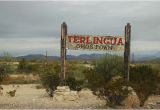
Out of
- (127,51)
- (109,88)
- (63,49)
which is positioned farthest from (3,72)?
(109,88)

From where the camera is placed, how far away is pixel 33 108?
58.0 ft

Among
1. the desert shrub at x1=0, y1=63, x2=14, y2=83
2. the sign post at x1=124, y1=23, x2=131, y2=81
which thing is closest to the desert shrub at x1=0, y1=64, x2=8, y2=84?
the desert shrub at x1=0, y1=63, x2=14, y2=83

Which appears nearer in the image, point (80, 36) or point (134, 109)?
point (134, 109)

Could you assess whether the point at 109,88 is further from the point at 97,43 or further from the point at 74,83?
the point at 74,83

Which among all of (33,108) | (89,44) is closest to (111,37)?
(89,44)

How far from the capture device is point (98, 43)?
2177cm

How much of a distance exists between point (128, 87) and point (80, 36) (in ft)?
12.9

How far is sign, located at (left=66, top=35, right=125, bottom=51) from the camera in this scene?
854 inches

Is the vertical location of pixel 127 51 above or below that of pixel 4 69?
above

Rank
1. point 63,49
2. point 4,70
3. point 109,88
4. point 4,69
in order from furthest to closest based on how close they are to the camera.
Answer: point 4,69
point 4,70
point 63,49
point 109,88

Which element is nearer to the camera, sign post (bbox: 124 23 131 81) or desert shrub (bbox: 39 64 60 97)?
sign post (bbox: 124 23 131 81)

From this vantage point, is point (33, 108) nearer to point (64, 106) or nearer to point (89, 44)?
point (64, 106)

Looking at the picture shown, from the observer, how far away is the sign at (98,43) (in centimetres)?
2169

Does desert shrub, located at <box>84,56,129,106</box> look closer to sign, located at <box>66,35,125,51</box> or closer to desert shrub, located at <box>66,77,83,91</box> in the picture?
sign, located at <box>66,35,125,51</box>
